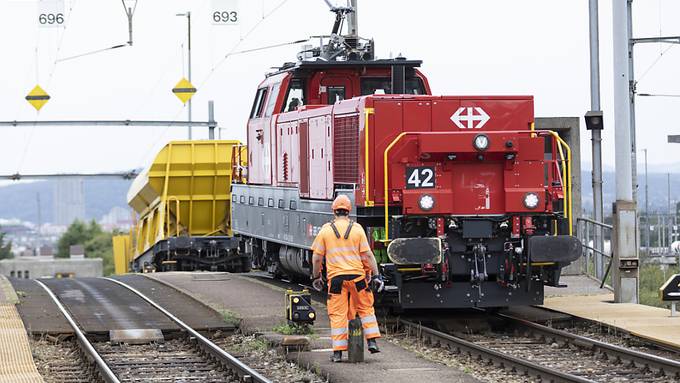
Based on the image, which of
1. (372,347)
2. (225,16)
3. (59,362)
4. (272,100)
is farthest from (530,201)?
(225,16)

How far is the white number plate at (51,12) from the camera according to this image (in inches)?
1118

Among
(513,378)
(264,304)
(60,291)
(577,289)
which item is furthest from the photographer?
(60,291)

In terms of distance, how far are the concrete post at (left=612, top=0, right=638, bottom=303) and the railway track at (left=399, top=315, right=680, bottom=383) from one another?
247 cm

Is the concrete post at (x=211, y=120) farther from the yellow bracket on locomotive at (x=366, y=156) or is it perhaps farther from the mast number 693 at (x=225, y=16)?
the yellow bracket on locomotive at (x=366, y=156)

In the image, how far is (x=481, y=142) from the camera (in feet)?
50.8

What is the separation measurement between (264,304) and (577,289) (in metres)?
5.36

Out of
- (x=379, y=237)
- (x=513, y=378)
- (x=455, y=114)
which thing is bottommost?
(x=513, y=378)

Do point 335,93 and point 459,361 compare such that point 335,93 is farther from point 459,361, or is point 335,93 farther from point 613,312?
point 459,361

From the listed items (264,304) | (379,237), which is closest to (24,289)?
(264,304)

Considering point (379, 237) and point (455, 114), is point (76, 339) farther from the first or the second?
point (455, 114)

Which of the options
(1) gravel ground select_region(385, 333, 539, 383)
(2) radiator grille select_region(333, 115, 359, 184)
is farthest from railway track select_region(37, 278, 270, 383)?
(2) radiator grille select_region(333, 115, 359, 184)

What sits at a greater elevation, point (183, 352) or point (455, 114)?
point (455, 114)

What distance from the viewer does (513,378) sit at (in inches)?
489

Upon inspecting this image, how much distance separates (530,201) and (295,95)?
218 inches
